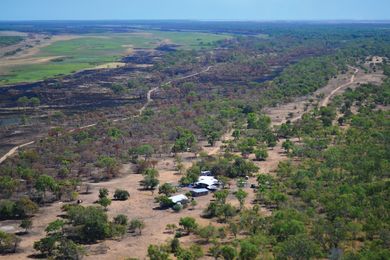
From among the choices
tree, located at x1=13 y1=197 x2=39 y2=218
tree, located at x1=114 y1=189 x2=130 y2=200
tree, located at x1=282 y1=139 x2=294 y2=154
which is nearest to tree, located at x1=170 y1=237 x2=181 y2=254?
tree, located at x1=114 y1=189 x2=130 y2=200

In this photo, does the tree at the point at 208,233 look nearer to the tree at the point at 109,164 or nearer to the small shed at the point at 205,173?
the small shed at the point at 205,173

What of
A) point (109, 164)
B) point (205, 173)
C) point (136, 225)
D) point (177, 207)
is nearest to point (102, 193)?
point (177, 207)

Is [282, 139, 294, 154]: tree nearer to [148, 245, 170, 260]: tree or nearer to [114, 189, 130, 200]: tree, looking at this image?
[114, 189, 130, 200]: tree

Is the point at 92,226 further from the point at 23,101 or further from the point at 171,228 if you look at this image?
the point at 23,101

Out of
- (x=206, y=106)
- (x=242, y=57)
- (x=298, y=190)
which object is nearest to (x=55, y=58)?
(x=242, y=57)

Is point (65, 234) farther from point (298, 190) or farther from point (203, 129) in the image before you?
point (203, 129)

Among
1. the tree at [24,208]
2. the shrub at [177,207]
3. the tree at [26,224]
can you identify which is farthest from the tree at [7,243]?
the shrub at [177,207]
